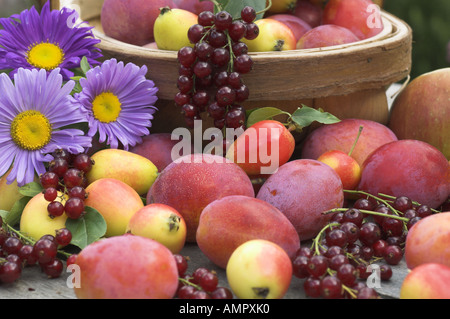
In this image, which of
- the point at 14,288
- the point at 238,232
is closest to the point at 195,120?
the point at 238,232

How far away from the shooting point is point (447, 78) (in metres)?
1.19

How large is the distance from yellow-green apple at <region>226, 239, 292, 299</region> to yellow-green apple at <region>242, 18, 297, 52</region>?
52 cm

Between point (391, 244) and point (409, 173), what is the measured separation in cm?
17

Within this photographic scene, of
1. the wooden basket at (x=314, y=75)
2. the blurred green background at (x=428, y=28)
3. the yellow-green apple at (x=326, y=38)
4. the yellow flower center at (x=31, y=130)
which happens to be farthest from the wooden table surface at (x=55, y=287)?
the blurred green background at (x=428, y=28)

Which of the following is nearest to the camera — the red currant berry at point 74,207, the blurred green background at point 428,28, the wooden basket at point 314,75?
the red currant berry at point 74,207

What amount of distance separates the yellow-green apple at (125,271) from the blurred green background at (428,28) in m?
2.41

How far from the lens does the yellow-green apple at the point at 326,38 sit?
1.15m

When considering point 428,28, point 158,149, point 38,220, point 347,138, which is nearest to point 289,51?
point 347,138

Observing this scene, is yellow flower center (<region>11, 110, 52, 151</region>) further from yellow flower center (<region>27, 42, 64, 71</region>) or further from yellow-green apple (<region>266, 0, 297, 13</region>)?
yellow-green apple (<region>266, 0, 297, 13</region>)

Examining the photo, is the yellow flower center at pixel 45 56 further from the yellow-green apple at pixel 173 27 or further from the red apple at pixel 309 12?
the red apple at pixel 309 12

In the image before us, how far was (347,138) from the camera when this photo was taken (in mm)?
1122

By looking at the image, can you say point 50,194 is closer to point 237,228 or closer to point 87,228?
point 87,228

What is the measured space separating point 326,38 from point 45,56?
563 millimetres
